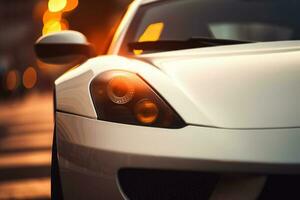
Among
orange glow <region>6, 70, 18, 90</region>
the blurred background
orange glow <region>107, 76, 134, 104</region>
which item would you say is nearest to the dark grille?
orange glow <region>107, 76, 134, 104</region>

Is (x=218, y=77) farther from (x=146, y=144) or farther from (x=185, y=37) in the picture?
(x=185, y=37)

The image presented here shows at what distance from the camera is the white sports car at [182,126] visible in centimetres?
255

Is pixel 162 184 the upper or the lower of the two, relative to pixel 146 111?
lower

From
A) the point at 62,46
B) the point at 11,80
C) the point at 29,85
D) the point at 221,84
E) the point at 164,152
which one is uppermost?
the point at 221,84

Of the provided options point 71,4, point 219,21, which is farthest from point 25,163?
point 71,4

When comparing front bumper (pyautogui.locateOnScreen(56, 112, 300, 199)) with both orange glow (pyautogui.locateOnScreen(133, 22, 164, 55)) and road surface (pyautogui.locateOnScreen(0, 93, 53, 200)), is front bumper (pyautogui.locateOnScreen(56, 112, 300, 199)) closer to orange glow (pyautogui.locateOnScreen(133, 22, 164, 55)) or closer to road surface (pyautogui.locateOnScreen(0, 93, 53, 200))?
orange glow (pyautogui.locateOnScreen(133, 22, 164, 55))

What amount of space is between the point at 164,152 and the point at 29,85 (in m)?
51.5

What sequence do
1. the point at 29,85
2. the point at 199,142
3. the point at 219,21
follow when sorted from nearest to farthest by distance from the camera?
the point at 199,142 < the point at 219,21 < the point at 29,85

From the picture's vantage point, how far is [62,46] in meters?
4.01

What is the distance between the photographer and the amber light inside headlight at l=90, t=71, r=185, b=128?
9.14ft

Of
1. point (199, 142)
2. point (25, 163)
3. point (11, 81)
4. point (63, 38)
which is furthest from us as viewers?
point (11, 81)

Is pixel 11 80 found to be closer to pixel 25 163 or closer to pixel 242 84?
pixel 25 163

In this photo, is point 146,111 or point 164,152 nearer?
point 164,152

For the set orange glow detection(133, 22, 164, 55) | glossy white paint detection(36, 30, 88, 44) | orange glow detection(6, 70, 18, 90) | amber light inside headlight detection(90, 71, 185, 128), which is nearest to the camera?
amber light inside headlight detection(90, 71, 185, 128)
